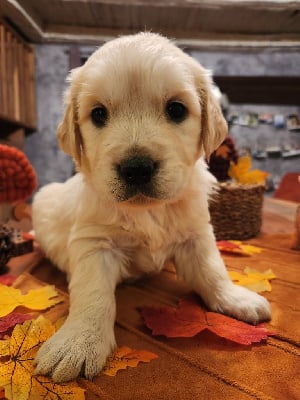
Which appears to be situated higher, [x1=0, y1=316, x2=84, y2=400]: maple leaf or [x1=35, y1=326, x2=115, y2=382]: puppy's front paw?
[x1=35, y1=326, x2=115, y2=382]: puppy's front paw

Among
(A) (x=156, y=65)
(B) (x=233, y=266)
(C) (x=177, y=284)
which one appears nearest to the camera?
(A) (x=156, y=65)

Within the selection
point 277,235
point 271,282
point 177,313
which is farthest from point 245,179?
point 177,313

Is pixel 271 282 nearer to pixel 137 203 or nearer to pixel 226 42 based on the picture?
pixel 137 203

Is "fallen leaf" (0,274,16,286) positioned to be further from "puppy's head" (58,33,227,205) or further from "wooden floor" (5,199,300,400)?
"puppy's head" (58,33,227,205)

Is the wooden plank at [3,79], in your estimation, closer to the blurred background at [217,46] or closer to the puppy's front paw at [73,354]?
the blurred background at [217,46]

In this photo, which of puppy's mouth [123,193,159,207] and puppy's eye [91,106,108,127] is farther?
puppy's eye [91,106,108,127]

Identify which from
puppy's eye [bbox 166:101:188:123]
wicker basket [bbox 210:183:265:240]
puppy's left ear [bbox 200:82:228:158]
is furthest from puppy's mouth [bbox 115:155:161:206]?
wicker basket [bbox 210:183:265:240]
